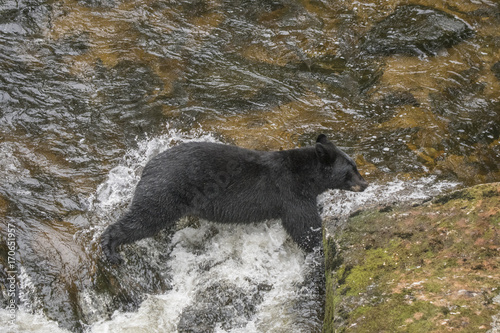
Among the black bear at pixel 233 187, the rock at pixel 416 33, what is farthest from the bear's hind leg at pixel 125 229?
the rock at pixel 416 33

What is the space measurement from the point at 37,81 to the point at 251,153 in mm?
4645

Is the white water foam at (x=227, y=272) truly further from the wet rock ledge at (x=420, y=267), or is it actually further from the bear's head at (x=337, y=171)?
the wet rock ledge at (x=420, y=267)

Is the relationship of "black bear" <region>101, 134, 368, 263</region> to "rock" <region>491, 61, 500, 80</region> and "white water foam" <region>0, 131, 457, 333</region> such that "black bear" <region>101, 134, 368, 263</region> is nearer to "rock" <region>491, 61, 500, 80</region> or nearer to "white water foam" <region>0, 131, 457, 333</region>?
"white water foam" <region>0, 131, 457, 333</region>

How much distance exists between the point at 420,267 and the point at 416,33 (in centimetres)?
717

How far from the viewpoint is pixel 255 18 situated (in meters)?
10.9

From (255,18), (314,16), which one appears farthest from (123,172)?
(314,16)

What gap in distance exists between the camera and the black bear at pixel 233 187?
18.9 feet

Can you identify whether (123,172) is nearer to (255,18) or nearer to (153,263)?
(153,263)

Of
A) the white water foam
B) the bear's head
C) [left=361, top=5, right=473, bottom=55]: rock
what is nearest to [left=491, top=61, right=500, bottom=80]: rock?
[left=361, top=5, right=473, bottom=55]: rock

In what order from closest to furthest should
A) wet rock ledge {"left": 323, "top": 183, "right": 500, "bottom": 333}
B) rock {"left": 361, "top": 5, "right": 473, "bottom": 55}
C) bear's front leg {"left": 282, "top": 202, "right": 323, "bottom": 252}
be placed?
wet rock ledge {"left": 323, "top": 183, "right": 500, "bottom": 333} < bear's front leg {"left": 282, "top": 202, "right": 323, "bottom": 252} < rock {"left": 361, "top": 5, "right": 473, "bottom": 55}

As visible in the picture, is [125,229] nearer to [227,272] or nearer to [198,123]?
[227,272]

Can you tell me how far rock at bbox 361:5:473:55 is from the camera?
32.8 ft

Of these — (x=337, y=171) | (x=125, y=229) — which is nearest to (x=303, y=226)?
(x=337, y=171)

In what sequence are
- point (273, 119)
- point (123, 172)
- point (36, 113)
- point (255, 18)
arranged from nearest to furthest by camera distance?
point (123, 172), point (36, 113), point (273, 119), point (255, 18)
